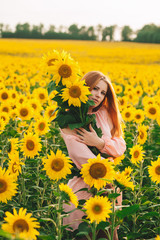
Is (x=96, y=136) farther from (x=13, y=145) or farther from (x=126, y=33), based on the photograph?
(x=126, y=33)

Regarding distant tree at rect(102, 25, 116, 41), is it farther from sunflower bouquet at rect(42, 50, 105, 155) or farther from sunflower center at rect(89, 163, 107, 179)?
sunflower center at rect(89, 163, 107, 179)

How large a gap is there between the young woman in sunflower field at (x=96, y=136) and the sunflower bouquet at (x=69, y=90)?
112 mm

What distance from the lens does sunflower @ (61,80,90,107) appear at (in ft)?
7.61

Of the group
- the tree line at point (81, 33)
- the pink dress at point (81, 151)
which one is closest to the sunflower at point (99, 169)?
the pink dress at point (81, 151)

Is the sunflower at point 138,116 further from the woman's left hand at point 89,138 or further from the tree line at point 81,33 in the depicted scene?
the tree line at point 81,33

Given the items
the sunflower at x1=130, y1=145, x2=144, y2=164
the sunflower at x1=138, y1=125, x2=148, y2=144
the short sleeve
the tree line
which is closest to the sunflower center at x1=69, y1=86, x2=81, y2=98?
the short sleeve

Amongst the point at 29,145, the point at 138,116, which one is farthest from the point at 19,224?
the point at 138,116

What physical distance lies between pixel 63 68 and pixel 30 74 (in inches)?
441

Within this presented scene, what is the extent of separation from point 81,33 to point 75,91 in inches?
2885

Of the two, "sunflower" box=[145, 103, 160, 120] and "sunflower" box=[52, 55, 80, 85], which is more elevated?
"sunflower" box=[52, 55, 80, 85]

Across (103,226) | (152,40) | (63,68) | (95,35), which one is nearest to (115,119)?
(63,68)

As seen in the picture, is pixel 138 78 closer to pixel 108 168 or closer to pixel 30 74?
pixel 30 74

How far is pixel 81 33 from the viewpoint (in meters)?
72.5

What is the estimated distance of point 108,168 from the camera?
2143 millimetres
